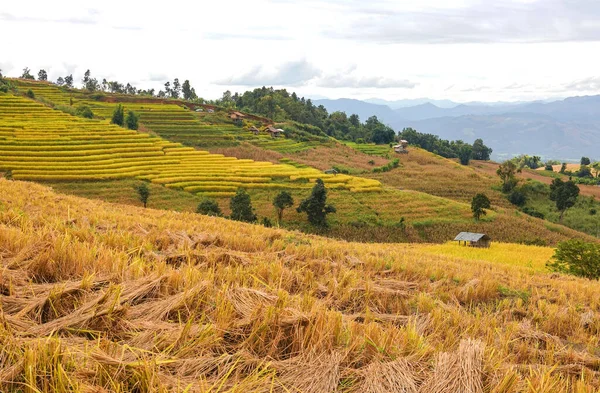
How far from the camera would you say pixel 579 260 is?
52.9ft

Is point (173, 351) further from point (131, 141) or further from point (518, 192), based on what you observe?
point (518, 192)

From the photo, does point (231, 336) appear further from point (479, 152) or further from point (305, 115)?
point (479, 152)

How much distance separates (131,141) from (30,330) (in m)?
49.7

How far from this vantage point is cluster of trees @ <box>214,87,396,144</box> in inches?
3693

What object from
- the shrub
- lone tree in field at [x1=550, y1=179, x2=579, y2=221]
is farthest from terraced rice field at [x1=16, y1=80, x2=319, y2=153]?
lone tree in field at [x1=550, y1=179, x2=579, y2=221]

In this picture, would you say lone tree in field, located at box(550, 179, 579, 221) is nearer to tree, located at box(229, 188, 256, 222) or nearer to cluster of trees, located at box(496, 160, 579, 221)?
Answer: cluster of trees, located at box(496, 160, 579, 221)


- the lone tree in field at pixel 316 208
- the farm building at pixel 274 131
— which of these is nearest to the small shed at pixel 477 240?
the lone tree in field at pixel 316 208

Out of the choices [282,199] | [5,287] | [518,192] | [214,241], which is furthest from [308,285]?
[518,192]

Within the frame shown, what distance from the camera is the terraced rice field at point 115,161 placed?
3719cm

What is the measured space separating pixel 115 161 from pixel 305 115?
67101mm

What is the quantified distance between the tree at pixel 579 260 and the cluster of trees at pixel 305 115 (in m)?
75.2

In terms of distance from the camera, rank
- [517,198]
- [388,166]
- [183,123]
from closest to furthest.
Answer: [517,198]
[388,166]
[183,123]

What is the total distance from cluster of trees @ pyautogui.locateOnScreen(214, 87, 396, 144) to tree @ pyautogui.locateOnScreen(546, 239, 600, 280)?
247ft

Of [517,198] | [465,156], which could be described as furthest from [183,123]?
[465,156]
